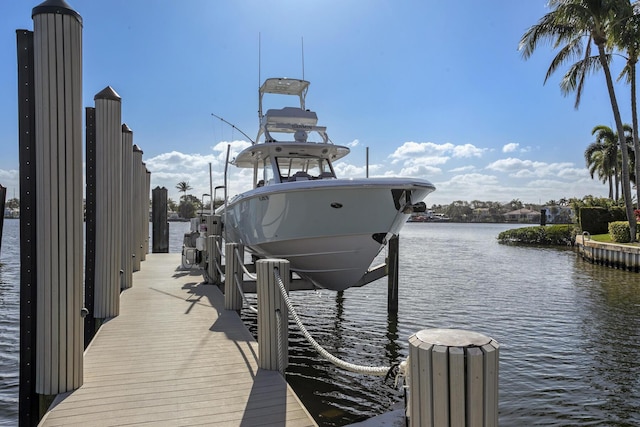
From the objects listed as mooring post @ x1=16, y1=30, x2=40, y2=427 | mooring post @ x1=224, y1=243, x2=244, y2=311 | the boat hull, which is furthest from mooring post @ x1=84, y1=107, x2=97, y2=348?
the boat hull

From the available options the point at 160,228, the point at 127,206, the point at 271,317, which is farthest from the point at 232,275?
the point at 160,228

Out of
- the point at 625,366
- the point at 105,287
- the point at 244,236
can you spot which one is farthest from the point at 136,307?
the point at 625,366

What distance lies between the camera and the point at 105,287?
658 cm

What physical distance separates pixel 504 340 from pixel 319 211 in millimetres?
4584

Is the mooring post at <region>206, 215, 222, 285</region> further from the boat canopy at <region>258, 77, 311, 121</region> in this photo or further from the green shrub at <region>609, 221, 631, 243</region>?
the green shrub at <region>609, 221, 631, 243</region>

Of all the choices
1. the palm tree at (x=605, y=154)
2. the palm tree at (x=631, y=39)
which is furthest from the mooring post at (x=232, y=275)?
the palm tree at (x=605, y=154)

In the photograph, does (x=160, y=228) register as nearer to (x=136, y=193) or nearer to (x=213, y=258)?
(x=136, y=193)

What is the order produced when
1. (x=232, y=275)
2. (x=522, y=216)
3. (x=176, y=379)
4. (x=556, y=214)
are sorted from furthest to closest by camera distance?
(x=522, y=216) → (x=556, y=214) → (x=232, y=275) → (x=176, y=379)

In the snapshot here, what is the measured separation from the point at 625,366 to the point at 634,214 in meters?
19.8

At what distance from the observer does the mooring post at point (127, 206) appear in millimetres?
8695

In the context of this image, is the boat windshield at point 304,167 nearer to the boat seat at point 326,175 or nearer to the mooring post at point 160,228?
the boat seat at point 326,175

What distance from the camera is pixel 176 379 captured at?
4.42 m

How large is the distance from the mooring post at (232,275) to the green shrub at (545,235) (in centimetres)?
3564

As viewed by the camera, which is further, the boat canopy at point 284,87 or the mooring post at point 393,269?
the boat canopy at point 284,87
